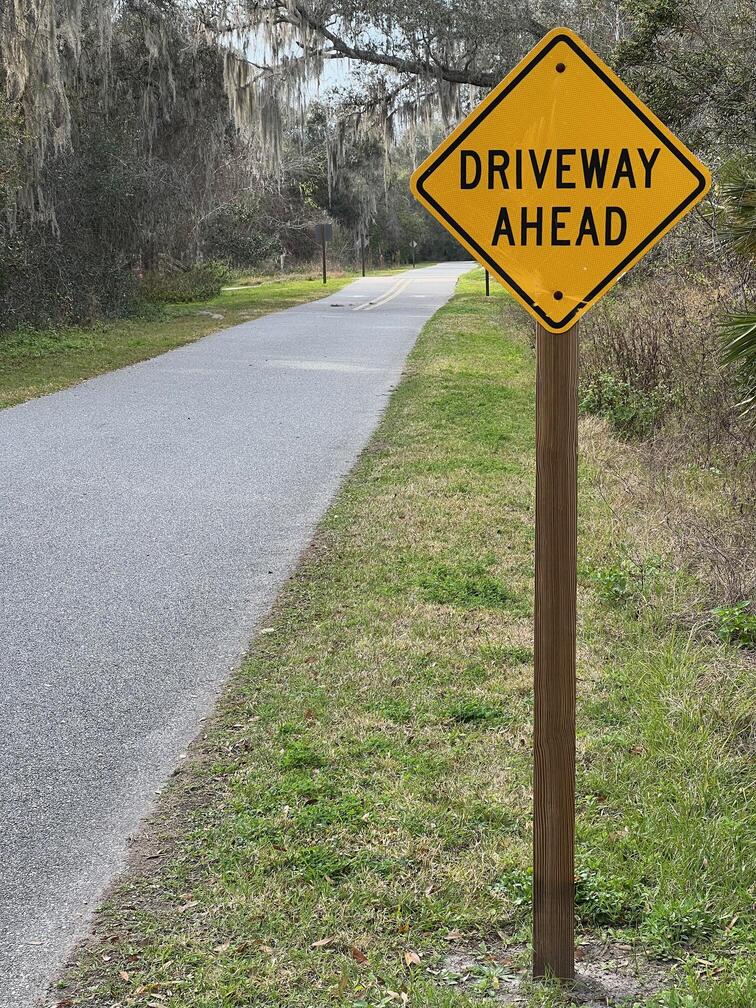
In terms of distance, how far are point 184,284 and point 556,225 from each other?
2685 cm

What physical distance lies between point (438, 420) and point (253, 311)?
17.1 m

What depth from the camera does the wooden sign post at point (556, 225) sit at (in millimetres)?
2635

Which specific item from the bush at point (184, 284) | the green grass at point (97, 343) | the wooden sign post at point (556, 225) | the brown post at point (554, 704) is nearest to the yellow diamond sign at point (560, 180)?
the wooden sign post at point (556, 225)

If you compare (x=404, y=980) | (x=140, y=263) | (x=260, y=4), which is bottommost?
(x=404, y=980)

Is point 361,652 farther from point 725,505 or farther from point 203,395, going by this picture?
point 203,395

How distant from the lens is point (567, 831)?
2.80 meters

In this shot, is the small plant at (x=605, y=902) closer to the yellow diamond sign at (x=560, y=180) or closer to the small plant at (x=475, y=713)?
the small plant at (x=475, y=713)

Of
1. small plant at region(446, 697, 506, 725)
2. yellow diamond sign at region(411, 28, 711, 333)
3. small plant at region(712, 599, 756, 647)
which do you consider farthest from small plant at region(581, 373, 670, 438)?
yellow diamond sign at region(411, 28, 711, 333)

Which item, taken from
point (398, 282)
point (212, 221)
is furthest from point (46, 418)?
point (398, 282)

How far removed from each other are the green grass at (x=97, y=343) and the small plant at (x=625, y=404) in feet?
20.5

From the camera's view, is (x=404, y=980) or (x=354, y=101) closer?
(x=404, y=980)

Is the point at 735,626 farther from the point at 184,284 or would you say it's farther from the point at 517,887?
the point at 184,284

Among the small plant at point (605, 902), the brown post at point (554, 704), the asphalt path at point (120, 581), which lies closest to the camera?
the brown post at point (554, 704)

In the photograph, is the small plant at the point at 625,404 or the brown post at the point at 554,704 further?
the small plant at the point at 625,404
